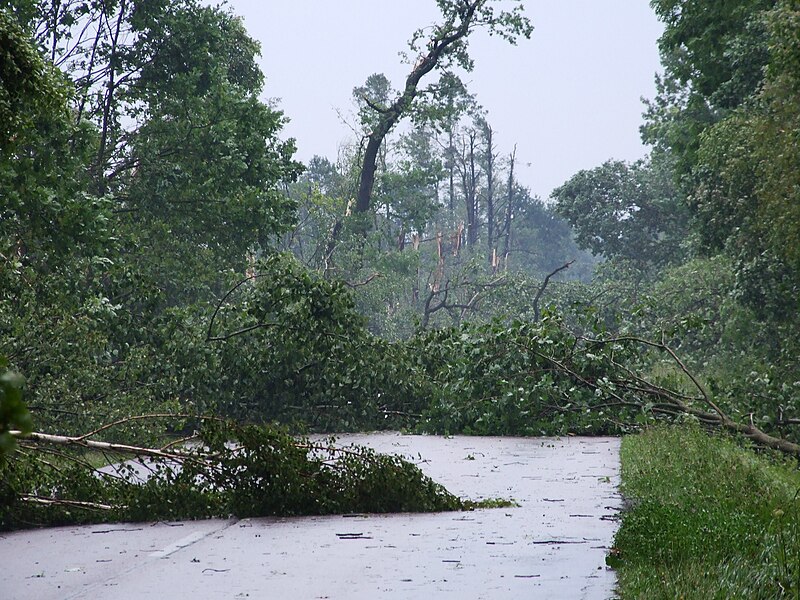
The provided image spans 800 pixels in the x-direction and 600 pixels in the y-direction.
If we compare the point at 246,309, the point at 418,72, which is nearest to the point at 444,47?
the point at 418,72

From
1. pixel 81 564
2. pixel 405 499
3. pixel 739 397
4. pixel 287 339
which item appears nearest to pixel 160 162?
pixel 287 339

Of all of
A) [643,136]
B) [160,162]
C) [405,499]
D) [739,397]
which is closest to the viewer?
[405,499]

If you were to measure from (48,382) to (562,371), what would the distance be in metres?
7.72

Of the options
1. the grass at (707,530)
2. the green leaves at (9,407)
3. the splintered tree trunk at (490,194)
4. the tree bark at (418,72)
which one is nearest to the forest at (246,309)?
the green leaves at (9,407)

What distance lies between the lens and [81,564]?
7.05 metres

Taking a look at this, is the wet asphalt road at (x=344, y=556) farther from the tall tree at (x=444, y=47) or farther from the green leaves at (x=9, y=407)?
the tall tree at (x=444, y=47)

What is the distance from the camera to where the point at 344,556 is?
7070 millimetres

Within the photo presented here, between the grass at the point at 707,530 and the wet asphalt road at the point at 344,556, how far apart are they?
26 cm

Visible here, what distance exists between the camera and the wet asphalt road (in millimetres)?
5957

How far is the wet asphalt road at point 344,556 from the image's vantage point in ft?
19.5

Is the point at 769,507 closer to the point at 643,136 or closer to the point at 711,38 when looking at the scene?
the point at 711,38

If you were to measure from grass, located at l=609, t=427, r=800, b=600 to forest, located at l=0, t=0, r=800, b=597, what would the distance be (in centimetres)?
218

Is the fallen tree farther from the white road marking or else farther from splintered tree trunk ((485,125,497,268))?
splintered tree trunk ((485,125,497,268))

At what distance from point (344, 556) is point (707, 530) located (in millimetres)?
2238
